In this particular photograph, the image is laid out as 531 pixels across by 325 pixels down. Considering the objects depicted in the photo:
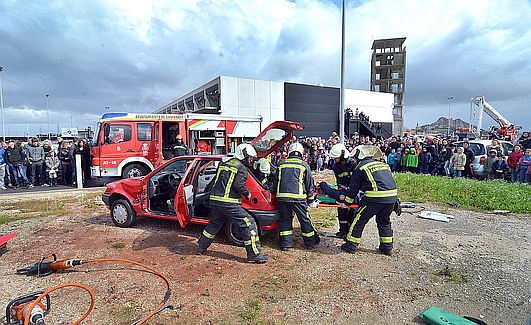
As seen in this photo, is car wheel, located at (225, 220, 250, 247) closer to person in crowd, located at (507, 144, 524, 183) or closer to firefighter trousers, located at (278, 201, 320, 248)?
firefighter trousers, located at (278, 201, 320, 248)

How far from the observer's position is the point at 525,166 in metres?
9.34

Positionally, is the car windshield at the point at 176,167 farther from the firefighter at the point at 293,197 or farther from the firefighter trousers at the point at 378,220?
the firefighter trousers at the point at 378,220

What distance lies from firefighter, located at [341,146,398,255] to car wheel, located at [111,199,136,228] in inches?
150

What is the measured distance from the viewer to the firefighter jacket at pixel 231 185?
169 inches

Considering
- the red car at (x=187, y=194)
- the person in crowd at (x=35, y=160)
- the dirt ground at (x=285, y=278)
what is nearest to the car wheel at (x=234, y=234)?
the red car at (x=187, y=194)

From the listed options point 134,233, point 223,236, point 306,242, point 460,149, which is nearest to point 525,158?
point 460,149

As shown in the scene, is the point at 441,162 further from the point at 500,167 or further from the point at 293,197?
the point at 293,197

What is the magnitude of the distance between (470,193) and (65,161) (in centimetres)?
1290

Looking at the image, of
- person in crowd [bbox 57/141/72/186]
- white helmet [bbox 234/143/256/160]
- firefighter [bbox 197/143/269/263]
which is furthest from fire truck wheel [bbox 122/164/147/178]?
white helmet [bbox 234/143/256/160]

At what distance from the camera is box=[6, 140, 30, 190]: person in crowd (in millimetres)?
10125

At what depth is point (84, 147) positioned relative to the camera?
426 inches

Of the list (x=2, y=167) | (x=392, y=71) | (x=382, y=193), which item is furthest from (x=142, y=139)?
(x=392, y=71)

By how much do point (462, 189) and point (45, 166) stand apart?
13370 millimetres

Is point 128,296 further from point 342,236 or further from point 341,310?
point 342,236
